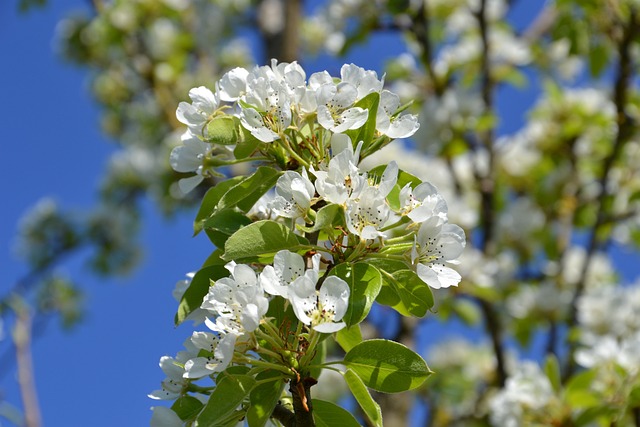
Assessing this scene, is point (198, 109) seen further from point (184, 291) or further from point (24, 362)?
point (24, 362)

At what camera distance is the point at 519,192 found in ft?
15.2

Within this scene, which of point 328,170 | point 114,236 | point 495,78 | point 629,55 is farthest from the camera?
point 114,236

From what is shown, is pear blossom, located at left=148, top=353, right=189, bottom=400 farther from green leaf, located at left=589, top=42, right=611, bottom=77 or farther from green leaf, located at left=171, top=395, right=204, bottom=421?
green leaf, located at left=589, top=42, right=611, bottom=77

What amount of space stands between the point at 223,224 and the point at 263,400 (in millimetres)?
259

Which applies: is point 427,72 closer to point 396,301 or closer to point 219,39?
point 396,301

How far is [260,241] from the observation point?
37.7 inches

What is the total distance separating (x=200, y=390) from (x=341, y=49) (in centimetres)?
254

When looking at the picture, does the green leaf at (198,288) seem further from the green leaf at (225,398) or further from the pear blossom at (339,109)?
the pear blossom at (339,109)

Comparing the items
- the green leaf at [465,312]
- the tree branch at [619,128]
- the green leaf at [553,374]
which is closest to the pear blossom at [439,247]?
the green leaf at [553,374]

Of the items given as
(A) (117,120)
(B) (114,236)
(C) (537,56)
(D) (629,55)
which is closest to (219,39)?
(A) (117,120)

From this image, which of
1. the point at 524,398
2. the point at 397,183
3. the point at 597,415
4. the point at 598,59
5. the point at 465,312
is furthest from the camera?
the point at 465,312

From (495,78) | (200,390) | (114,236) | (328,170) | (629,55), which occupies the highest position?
(114,236)

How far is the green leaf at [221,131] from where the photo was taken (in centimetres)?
105

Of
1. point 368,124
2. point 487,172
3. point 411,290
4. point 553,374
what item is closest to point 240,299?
point 411,290
